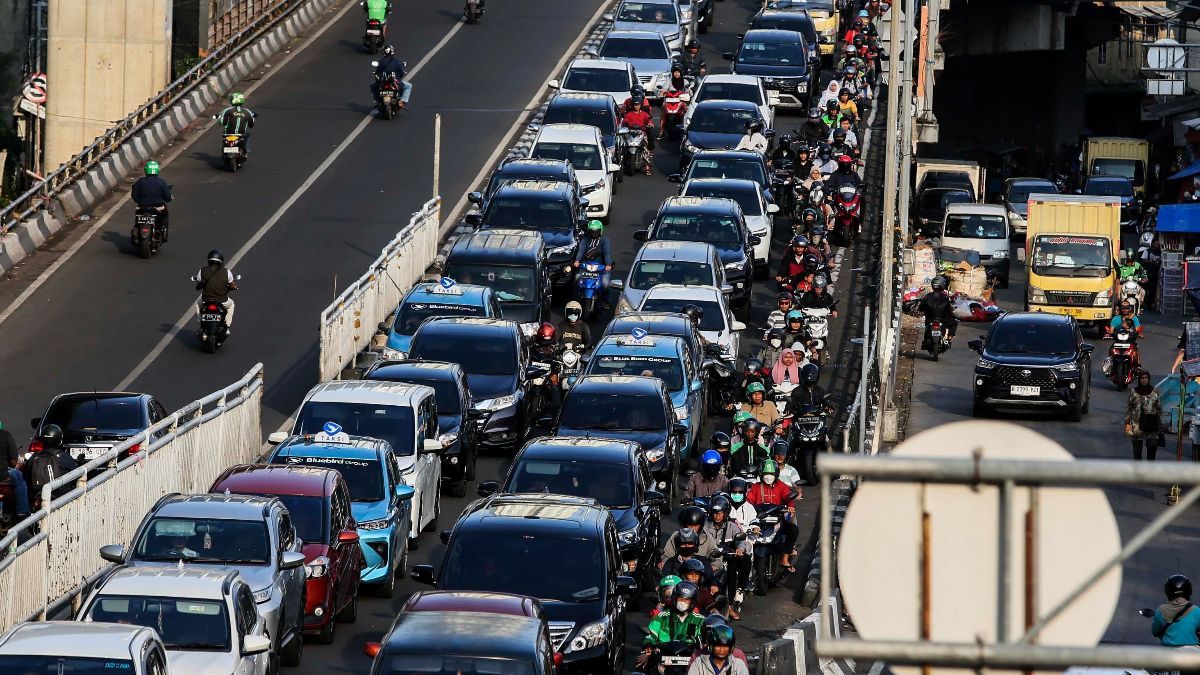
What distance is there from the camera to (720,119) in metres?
45.2

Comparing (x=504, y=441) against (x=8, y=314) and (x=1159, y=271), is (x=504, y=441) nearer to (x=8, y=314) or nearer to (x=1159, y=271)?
(x=8, y=314)

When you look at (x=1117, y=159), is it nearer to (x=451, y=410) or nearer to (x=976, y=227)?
(x=976, y=227)

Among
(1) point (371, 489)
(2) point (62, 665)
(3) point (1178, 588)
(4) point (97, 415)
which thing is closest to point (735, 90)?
(4) point (97, 415)

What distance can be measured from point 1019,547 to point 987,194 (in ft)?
234

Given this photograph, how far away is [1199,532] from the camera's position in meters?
28.2

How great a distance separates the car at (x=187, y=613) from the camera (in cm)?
1697

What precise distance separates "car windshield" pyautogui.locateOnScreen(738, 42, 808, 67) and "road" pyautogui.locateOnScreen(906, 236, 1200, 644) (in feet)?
22.8

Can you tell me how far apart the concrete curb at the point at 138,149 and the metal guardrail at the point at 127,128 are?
14cm

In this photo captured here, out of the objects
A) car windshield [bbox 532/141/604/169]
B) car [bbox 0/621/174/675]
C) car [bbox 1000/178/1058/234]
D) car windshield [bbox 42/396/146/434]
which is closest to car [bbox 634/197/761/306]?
car windshield [bbox 532/141/604/169]

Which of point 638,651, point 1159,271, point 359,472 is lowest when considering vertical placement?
point 638,651

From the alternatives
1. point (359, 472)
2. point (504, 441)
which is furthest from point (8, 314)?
point (359, 472)

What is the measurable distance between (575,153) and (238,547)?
75.7 ft

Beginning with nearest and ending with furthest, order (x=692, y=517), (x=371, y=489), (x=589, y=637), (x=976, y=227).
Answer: (x=589, y=637) → (x=692, y=517) → (x=371, y=489) → (x=976, y=227)

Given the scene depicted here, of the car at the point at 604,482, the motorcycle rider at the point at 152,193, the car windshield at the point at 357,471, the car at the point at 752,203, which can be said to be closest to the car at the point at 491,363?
the car at the point at 604,482
